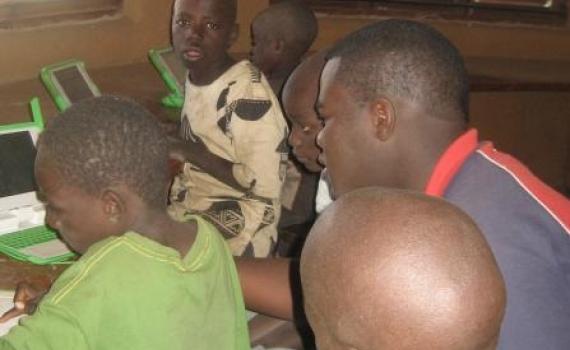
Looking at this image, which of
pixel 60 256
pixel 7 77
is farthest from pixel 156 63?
pixel 60 256

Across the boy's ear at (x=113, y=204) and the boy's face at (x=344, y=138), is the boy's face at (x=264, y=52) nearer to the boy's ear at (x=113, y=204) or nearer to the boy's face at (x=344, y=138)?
the boy's face at (x=344, y=138)

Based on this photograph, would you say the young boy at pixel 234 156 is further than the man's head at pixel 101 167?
Yes

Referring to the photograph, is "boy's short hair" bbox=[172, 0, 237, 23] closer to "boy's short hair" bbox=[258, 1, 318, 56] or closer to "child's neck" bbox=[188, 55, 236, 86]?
"child's neck" bbox=[188, 55, 236, 86]

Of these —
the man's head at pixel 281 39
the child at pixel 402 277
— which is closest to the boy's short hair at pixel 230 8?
the man's head at pixel 281 39

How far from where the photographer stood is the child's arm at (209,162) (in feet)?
6.39

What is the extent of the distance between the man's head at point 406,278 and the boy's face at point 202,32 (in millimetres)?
1360

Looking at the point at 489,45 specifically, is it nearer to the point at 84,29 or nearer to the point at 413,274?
the point at 84,29

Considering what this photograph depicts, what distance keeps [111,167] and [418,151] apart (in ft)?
1.60

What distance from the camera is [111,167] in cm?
115

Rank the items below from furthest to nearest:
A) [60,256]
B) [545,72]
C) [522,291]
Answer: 1. [545,72]
2. [60,256]
3. [522,291]

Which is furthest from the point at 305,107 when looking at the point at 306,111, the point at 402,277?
the point at 402,277

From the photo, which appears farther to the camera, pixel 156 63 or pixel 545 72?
pixel 545 72

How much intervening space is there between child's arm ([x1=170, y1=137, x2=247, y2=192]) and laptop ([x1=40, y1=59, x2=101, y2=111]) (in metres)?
0.35

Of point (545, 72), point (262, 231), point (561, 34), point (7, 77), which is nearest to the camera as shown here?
point (262, 231)
